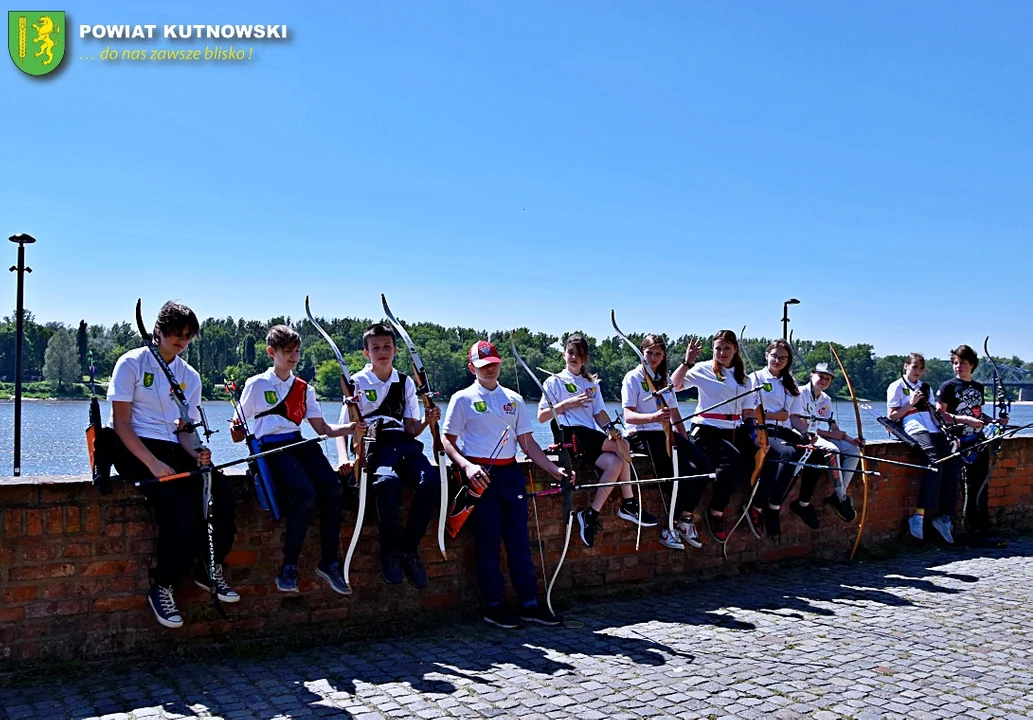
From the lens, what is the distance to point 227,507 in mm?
5270

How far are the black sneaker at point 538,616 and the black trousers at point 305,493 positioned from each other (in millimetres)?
1340

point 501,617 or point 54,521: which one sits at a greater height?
point 54,521

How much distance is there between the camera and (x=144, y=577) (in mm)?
5270

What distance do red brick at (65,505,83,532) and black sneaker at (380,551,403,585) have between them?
1.73 meters

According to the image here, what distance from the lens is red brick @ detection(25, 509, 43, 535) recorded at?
499cm

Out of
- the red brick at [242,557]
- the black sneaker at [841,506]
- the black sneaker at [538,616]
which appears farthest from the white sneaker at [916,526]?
the red brick at [242,557]

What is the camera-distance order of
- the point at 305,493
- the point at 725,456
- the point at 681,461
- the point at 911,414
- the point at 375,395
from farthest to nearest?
the point at 911,414
the point at 725,456
the point at 681,461
the point at 375,395
the point at 305,493

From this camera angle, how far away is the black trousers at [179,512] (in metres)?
5.12

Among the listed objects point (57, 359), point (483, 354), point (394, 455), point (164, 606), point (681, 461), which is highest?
point (57, 359)

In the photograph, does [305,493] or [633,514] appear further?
[633,514]

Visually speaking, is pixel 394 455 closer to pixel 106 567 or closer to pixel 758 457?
pixel 106 567

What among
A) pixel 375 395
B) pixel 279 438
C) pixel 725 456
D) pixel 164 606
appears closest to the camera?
pixel 164 606

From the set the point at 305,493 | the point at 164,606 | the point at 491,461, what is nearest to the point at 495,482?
the point at 491,461

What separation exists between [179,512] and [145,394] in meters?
0.64
